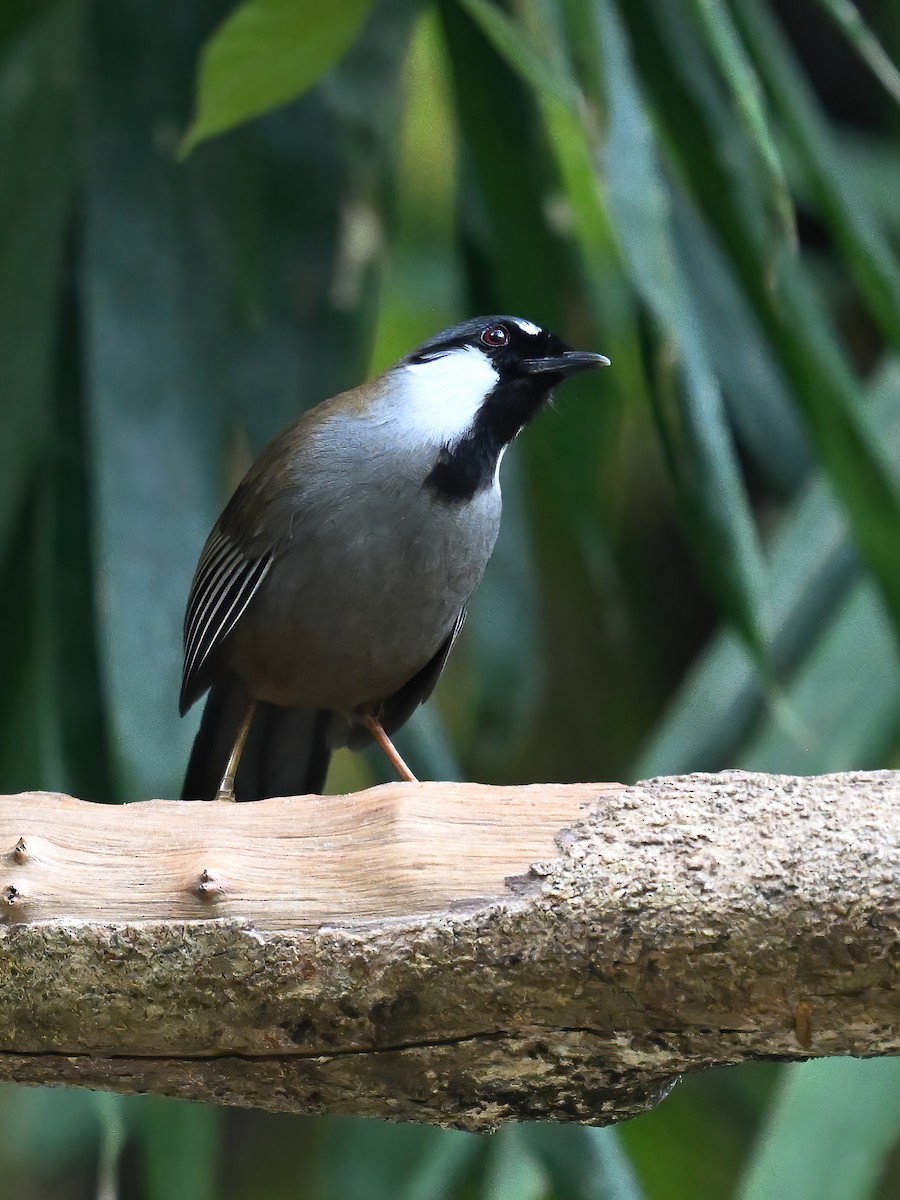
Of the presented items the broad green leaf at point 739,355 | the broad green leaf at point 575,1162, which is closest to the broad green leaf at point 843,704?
the broad green leaf at point 739,355

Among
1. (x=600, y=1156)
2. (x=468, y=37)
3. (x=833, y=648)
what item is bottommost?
(x=600, y=1156)

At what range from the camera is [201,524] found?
11.9ft

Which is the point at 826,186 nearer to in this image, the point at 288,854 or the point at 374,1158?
the point at 288,854

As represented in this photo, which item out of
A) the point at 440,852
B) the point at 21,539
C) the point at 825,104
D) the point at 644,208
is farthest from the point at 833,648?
the point at 825,104

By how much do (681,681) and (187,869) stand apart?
4.10 m

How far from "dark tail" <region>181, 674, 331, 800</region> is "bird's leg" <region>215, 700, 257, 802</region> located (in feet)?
0.05

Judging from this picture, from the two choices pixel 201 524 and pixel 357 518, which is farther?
pixel 201 524

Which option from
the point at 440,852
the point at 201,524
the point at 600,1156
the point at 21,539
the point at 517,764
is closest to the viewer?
the point at 440,852

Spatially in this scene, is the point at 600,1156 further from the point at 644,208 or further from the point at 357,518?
the point at 644,208

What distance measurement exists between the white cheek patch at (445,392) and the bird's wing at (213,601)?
395mm

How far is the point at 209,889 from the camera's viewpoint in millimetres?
2033

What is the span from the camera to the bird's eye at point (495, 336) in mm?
3420

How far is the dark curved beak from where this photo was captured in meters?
3.34

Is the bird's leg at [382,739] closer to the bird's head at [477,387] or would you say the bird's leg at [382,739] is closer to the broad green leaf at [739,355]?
the bird's head at [477,387]
